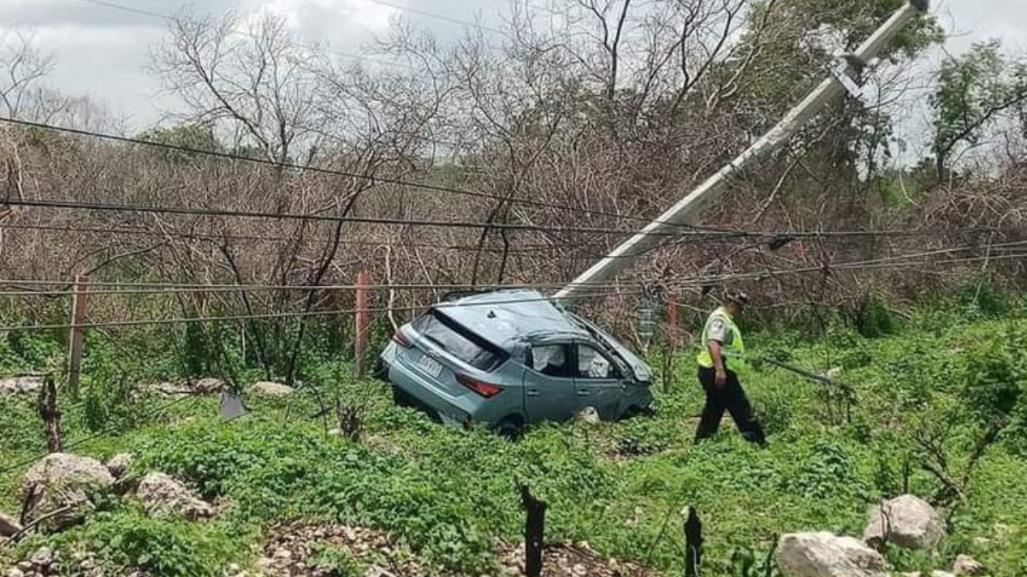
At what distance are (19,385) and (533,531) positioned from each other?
8820mm

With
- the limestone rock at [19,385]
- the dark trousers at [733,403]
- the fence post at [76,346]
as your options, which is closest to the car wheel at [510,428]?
the dark trousers at [733,403]

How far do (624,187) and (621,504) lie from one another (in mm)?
11635

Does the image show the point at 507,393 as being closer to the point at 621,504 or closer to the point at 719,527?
the point at 621,504

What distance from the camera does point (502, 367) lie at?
1074cm

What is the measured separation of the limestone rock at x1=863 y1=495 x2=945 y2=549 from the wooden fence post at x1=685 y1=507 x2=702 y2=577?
148 cm

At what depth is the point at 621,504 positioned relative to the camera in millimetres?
8391

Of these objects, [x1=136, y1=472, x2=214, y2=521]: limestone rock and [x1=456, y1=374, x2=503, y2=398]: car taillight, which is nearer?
[x1=136, y1=472, x2=214, y2=521]: limestone rock

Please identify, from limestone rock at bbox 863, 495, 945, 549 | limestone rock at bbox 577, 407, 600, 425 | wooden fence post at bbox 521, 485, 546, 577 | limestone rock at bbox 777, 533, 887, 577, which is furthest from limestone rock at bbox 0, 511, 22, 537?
limestone rock at bbox 577, 407, 600, 425

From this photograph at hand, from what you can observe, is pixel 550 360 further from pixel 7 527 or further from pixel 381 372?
pixel 7 527

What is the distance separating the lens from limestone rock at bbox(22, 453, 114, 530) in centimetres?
629

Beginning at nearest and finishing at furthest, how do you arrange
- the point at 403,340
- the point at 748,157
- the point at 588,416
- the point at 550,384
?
the point at 550,384
the point at 403,340
the point at 588,416
the point at 748,157

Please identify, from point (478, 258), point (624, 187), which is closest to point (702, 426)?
point (478, 258)

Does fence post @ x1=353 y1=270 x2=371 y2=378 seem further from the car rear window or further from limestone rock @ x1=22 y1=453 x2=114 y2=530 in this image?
limestone rock @ x1=22 y1=453 x2=114 y2=530

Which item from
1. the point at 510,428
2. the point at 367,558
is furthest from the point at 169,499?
the point at 510,428
